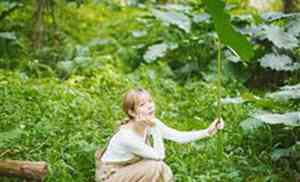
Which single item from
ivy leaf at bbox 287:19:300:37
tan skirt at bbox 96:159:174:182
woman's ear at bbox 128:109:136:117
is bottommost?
tan skirt at bbox 96:159:174:182

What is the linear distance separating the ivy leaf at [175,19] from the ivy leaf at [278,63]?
107cm

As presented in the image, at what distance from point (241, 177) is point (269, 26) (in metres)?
2.35

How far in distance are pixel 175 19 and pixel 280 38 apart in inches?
53.2

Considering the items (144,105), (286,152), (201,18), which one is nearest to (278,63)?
(201,18)

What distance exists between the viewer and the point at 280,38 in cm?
672

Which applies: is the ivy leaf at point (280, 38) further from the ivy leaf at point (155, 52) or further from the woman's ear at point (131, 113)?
the woman's ear at point (131, 113)

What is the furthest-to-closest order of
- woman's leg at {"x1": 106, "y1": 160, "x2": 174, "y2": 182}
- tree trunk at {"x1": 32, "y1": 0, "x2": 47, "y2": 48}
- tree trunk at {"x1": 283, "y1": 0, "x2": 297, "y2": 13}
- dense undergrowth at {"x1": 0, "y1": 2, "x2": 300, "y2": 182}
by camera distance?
tree trunk at {"x1": 283, "y1": 0, "x2": 297, "y2": 13} < tree trunk at {"x1": 32, "y1": 0, "x2": 47, "y2": 48} < dense undergrowth at {"x1": 0, "y1": 2, "x2": 300, "y2": 182} < woman's leg at {"x1": 106, "y1": 160, "x2": 174, "y2": 182}

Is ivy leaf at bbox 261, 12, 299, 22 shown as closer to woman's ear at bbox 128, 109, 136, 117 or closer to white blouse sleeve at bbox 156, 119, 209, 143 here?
white blouse sleeve at bbox 156, 119, 209, 143

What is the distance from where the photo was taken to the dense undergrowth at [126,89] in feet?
17.1

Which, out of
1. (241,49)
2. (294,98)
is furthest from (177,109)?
(241,49)

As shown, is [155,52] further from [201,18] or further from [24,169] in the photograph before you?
[24,169]

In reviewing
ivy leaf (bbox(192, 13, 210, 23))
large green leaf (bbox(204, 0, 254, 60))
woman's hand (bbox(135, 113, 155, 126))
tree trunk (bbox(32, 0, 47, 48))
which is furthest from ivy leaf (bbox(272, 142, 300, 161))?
tree trunk (bbox(32, 0, 47, 48))

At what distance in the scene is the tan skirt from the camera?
430 centimetres

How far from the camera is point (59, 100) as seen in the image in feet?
20.2
